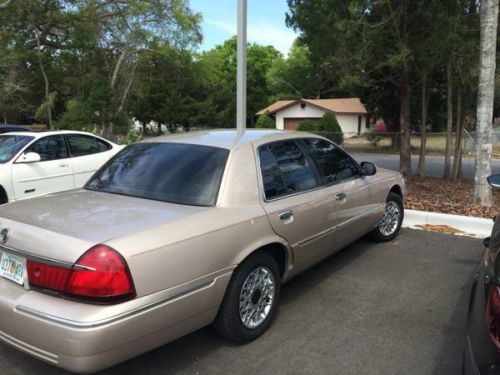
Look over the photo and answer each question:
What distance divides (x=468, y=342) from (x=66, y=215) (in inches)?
99.8

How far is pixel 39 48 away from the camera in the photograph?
2234 cm

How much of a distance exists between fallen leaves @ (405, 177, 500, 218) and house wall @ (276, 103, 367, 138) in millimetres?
33530

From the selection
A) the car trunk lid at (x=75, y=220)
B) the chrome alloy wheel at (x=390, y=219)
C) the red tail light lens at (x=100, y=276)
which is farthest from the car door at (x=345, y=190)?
the red tail light lens at (x=100, y=276)

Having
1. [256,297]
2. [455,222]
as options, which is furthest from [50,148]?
[455,222]

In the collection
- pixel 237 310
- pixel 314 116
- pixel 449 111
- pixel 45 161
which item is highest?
pixel 314 116

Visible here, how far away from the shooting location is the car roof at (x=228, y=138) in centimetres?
405

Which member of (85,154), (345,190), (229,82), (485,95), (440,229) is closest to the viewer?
(345,190)

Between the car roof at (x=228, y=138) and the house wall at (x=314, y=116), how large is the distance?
42032 millimetres

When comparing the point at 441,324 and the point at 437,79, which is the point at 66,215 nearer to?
the point at 441,324

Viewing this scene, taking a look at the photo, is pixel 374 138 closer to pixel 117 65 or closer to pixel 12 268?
pixel 117 65

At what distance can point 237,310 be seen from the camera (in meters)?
3.46

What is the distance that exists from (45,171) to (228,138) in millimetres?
4957

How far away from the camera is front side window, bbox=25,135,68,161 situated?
26.4 ft

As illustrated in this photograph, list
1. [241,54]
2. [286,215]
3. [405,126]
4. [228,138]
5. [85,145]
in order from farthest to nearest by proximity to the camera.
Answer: [405,126] → [85,145] → [241,54] → [228,138] → [286,215]
